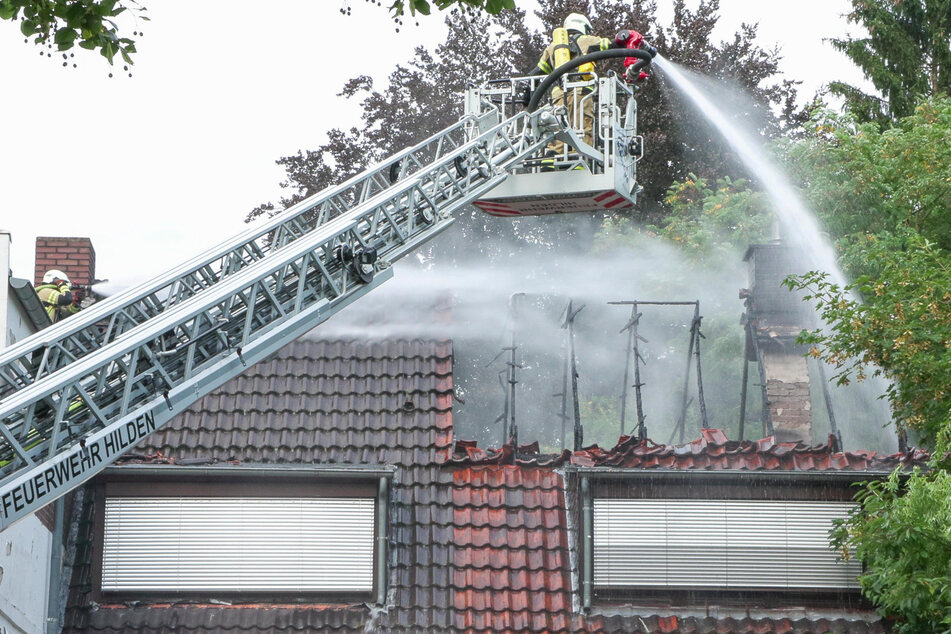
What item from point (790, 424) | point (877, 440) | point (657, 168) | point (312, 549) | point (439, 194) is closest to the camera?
point (439, 194)

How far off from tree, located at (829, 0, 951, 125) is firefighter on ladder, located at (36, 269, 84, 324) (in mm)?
17871

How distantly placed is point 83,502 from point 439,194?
4585 millimetres

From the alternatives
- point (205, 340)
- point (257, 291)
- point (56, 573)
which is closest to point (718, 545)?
point (257, 291)

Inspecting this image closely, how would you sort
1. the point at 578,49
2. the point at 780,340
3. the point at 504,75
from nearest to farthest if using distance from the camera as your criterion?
the point at 578,49 < the point at 780,340 < the point at 504,75

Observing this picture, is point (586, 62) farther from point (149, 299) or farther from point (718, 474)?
point (149, 299)

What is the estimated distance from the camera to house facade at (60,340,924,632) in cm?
1186

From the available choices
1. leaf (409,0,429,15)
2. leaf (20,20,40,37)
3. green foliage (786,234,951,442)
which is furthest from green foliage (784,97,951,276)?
leaf (20,20,40,37)

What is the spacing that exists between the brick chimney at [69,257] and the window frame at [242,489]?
402 cm

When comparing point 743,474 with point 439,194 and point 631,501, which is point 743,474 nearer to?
point 631,501

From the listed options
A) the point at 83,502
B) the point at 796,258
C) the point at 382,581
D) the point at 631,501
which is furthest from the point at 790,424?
the point at 83,502

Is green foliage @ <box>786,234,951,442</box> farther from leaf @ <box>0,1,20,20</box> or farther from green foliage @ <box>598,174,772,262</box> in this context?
green foliage @ <box>598,174,772,262</box>

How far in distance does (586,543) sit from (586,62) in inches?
179

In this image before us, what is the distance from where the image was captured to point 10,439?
7.58 meters

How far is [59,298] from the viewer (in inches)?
502
